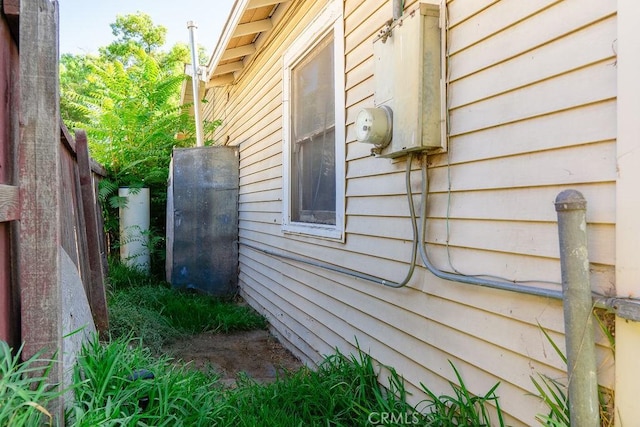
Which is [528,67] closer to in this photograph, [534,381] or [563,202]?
[563,202]

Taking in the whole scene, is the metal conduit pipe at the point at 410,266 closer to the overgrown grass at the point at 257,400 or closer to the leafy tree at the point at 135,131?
the overgrown grass at the point at 257,400

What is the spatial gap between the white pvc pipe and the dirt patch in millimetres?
2870

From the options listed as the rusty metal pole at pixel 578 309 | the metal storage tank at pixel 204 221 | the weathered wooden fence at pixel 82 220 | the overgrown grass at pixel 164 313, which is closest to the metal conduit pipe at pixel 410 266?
the rusty metal pole at pixel 578 309

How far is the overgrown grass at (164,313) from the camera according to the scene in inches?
167

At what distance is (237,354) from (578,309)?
3.52m

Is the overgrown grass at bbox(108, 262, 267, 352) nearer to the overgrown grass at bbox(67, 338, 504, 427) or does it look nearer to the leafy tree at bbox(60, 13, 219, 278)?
the leafy tree at bbox(60, 13, 219, 278)

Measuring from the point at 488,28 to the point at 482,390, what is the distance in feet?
5.09

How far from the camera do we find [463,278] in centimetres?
194

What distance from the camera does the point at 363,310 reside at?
9.86 feet

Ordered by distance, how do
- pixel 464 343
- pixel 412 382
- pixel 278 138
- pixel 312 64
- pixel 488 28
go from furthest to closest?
1. pixel 278 138
2. pixel 312 64
3. pixel 412 382
4. pixel 464 343
5. pixel 488 28

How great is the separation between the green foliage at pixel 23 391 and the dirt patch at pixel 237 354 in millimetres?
2127

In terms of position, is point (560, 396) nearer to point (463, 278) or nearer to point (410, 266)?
point (463, 278)

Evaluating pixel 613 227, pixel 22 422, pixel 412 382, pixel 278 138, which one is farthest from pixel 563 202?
pixel 278 138

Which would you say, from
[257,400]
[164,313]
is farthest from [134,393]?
[164,313]
